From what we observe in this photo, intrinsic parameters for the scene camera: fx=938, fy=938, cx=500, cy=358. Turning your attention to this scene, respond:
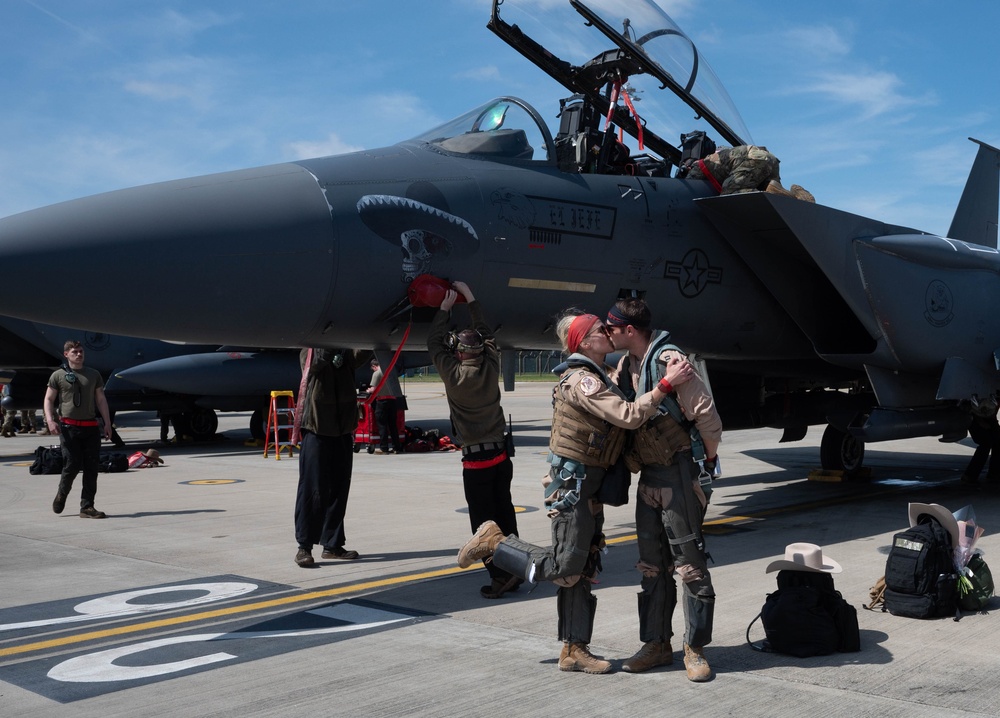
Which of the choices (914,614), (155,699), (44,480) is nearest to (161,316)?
(155,699)

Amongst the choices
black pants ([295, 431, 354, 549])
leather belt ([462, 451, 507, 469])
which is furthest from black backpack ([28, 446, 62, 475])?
leather belt ([462, 451, 507, 469])

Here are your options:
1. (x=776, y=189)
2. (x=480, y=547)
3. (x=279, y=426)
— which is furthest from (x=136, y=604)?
(x=279, y=426)

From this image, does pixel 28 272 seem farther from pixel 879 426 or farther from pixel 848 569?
pixel 879 426

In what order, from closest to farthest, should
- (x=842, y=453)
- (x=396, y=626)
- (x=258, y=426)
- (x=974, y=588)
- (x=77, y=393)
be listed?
(x=396, y=626) → (x=974, y=588) → (x=77, y=393) → (x=842, y=453) → (x=258, y=426)

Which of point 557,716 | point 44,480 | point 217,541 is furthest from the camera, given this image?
point 44,480

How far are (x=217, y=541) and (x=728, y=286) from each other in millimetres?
4698

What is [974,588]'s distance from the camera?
4984mm

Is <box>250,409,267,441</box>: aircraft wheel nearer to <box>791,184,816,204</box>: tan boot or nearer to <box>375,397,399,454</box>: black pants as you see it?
<box>375,397,399,454</box>: black pants

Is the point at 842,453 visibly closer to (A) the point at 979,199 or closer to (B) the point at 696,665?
(A) the point at 979,199

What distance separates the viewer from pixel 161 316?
16.3ft

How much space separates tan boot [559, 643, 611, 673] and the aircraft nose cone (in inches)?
97.7

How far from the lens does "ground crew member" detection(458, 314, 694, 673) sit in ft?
13.2

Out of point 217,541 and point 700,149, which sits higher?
point 700,149

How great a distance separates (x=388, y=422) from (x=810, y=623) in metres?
12.9
